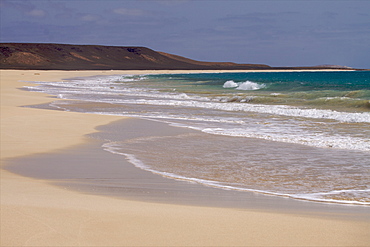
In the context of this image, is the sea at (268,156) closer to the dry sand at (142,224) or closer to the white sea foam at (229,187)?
the white sea foam at (229,187)

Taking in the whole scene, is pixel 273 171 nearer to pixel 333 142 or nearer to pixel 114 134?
pixel 333 142

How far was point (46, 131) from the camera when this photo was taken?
435 inches

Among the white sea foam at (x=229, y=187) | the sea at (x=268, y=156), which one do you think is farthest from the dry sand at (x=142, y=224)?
the sea at (x=268, y=156)

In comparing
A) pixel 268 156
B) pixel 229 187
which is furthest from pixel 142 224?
pixel 268 156

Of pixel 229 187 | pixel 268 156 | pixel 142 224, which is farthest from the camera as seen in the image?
pixel 268 156

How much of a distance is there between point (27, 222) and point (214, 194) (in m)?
2.34

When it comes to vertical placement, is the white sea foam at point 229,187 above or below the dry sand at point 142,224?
below

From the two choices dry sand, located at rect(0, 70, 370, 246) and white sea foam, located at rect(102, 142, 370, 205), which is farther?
white sea foam, located at rect(102, 142, 370, 205)

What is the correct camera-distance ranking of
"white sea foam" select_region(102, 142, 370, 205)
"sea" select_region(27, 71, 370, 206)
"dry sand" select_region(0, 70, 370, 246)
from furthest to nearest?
1. "sea" select_region(27, 71, 370, 206)
2. "white sea foam" select_region(102, 142, 370, 205)
3. "dry sand" select_region(0, 70, 370, 246)

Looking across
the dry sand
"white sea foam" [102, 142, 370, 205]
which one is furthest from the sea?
the dry sand

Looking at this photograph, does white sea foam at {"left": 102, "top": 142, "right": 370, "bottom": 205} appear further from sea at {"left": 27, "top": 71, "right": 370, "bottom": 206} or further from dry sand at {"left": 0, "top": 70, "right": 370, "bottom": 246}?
dry sand at {"left": 0, "top": 70, "right": 370, "bottom": 246}

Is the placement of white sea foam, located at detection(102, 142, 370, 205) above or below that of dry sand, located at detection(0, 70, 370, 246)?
below

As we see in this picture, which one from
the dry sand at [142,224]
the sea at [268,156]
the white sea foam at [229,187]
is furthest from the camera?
the sea at [268,156]

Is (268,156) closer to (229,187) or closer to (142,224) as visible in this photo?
(229,187)
